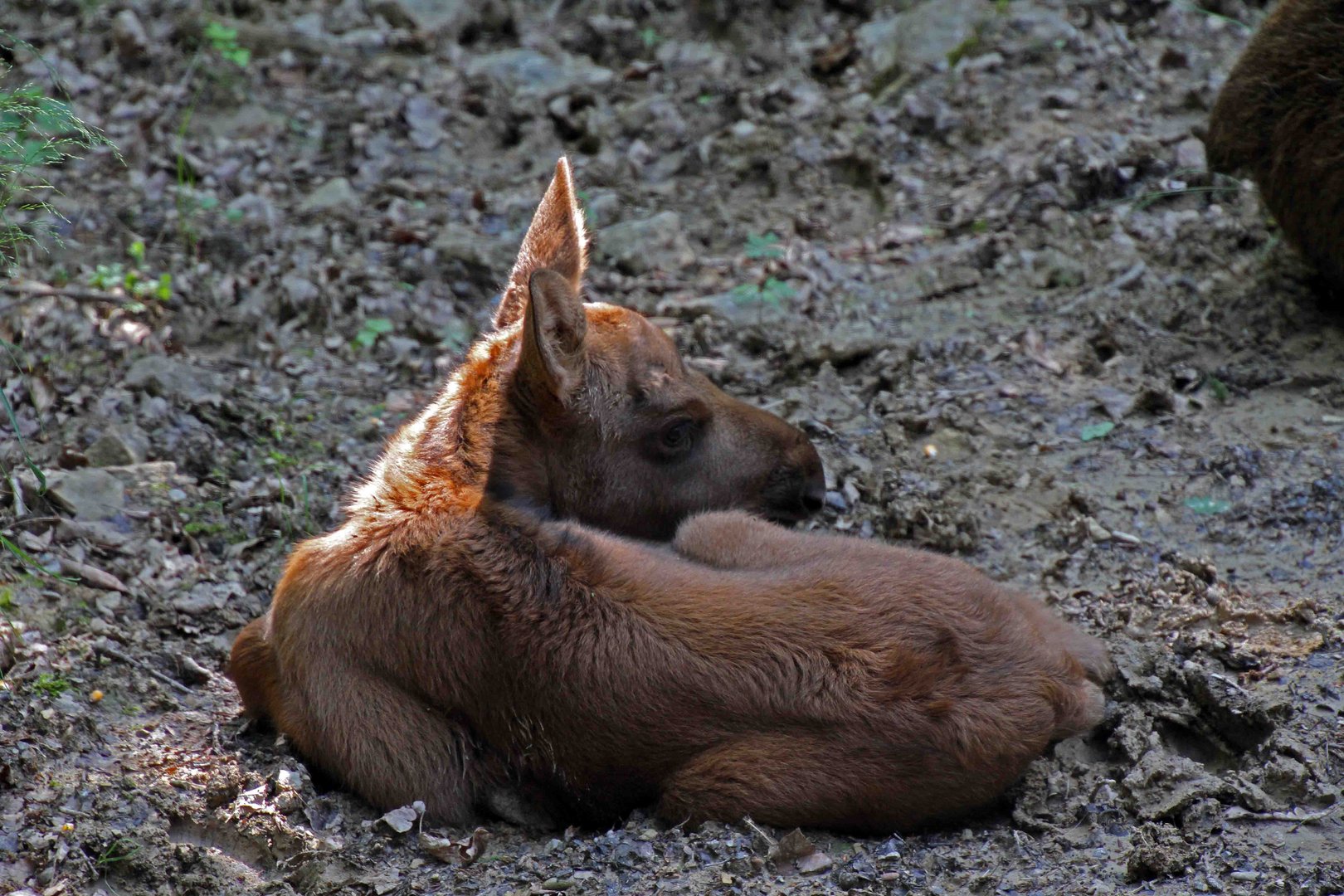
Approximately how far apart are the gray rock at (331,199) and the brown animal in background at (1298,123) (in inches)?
214

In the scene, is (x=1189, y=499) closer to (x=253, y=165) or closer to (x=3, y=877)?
(x=3, y=877)

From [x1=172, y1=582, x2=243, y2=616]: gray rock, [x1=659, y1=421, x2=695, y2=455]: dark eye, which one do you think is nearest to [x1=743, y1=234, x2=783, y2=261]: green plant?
[x1=659, y1=421, x2=695, y2=455]: dark eye

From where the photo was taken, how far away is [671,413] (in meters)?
5.38

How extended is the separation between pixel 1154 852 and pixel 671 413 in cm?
246

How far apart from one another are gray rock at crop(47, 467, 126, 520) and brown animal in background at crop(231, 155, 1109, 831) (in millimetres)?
1488

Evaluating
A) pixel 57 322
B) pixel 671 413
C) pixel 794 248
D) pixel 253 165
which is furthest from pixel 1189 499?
pixel 253 165

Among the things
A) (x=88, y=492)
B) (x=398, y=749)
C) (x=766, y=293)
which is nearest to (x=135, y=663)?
(x=88, y=492)

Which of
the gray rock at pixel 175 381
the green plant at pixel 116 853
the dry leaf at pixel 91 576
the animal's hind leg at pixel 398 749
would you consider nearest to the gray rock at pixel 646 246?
the gray rock at pixel 175 381

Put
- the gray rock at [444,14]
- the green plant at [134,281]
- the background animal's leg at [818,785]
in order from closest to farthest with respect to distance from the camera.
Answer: the background animal's leg at [818,785] < the green plant at [134,281] < the gray rock at [444,14]

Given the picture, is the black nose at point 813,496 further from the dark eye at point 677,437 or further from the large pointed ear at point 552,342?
the large pointed ear at point 552,342

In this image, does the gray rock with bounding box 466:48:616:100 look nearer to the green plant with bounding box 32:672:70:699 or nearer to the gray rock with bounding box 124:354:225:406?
the gray rock with bounding box 124:354:225:406

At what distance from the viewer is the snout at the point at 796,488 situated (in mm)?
5543

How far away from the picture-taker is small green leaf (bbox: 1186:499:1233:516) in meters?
5.85

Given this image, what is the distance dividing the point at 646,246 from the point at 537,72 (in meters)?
2.36
